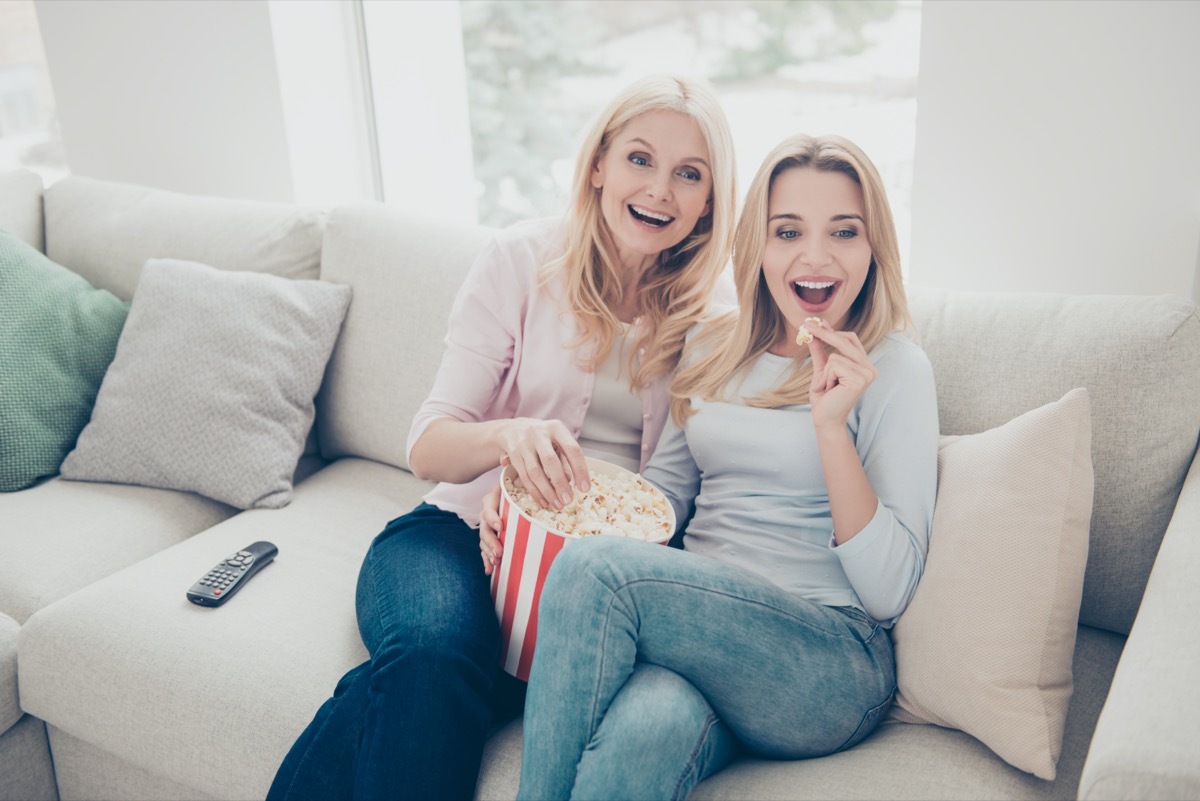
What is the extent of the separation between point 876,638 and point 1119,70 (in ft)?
3.32

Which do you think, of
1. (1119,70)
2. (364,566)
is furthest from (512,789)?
(1119,70)

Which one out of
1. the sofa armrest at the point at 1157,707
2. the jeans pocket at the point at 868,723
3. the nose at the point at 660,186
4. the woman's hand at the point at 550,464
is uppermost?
the nose at the point at 660,186

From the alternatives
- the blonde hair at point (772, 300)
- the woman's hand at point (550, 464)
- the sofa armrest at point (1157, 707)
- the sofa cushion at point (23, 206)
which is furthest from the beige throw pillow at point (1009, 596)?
the sofa cushion at point (23, 206)

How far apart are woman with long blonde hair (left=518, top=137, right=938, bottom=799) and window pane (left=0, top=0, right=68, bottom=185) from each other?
2.86 meters

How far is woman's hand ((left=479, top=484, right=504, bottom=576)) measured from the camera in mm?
1404

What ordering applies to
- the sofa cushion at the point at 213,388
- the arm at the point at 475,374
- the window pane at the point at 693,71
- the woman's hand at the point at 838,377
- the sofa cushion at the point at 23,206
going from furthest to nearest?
the sofa cushion at the point at 23,206 < the window pane at the point at 693,71 < the sofa cushion at the point at 213,388 < the arm at the point at 475,374 < the woman's hand at the point at 838,377

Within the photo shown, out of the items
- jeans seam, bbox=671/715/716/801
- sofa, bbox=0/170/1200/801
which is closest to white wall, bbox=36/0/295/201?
sofa, bbox=0/170/1200/801

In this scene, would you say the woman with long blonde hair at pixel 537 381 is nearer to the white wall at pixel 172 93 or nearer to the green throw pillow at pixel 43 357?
the green throw pillow at pixel 43 357

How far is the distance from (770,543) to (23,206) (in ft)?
6.60

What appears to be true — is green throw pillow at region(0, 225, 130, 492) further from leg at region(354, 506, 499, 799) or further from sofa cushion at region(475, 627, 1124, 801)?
sofa cushion at region(475, 627, 1124, 801)

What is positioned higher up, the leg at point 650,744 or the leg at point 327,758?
the leg at point 650,744

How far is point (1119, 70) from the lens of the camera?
63.5 inches

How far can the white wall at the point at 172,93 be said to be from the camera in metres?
2.54

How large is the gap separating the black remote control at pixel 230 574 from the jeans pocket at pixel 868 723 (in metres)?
0.98
